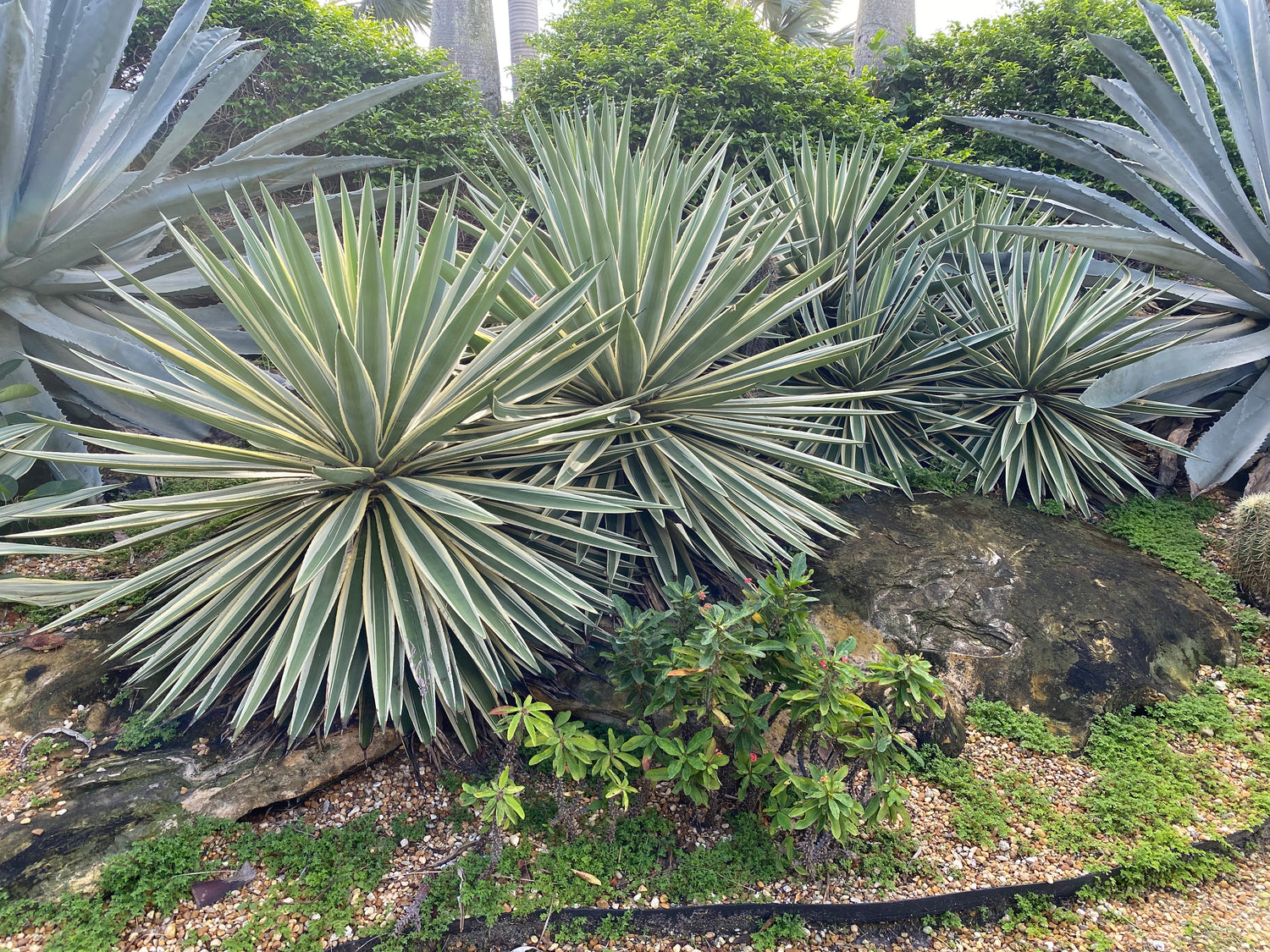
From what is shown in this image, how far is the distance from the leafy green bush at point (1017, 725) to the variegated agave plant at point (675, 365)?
974 millimetres

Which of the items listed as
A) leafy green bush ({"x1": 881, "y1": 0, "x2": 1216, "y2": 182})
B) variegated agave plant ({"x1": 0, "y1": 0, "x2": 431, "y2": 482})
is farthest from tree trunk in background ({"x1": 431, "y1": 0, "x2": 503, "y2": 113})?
variegated agave plant ({"x1": 0, "y1": 0, "x2": 431, "y2": 482})

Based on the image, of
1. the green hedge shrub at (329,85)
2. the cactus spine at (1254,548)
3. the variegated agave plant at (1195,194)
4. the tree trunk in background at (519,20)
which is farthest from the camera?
the tree trunk in background at (519,20)

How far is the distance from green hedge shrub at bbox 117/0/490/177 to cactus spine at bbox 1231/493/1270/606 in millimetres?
5800

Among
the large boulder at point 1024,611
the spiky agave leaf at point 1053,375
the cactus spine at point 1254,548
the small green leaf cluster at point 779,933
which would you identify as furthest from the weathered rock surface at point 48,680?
the cactus spine at point 1254,548

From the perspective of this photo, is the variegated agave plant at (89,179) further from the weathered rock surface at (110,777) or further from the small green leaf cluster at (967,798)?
the small green leaf cluster at (967,798)

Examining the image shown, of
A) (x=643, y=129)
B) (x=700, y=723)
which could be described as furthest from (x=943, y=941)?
(x=643, y=129)

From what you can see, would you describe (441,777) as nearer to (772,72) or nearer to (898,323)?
(898,323)

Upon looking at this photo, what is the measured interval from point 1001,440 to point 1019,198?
98.3 inches

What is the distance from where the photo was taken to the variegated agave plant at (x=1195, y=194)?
3951mm

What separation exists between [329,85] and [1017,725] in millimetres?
6735

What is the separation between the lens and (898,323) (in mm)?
3977

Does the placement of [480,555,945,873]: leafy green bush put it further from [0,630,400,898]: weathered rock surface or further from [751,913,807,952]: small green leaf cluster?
[0,630,400,898]: weathered rock surface

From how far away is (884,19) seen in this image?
8.96m

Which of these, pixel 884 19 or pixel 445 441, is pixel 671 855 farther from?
pixel 884 19
